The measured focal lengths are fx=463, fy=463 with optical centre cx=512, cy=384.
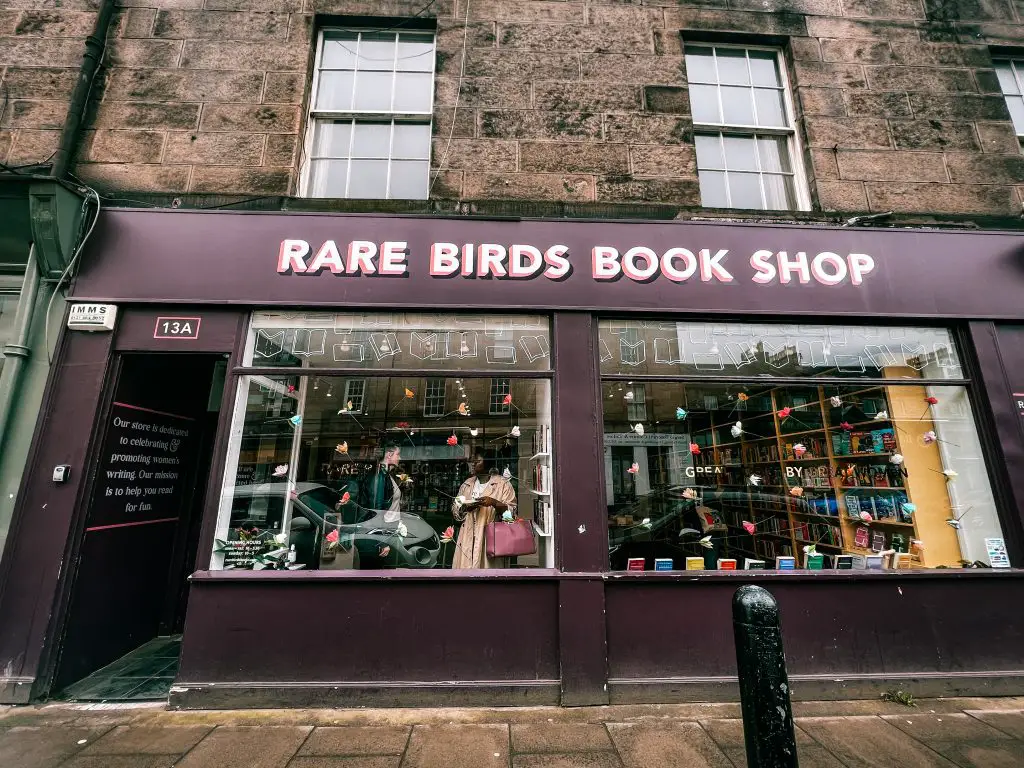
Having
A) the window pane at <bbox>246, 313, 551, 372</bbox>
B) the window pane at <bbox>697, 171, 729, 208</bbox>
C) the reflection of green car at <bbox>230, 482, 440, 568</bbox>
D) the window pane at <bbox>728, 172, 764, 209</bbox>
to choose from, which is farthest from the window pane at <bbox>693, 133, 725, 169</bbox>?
the reflection of green car at <bbox>230, 482, 440, 568</bbox>

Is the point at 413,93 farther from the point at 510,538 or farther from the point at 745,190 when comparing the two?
the point at 510,538

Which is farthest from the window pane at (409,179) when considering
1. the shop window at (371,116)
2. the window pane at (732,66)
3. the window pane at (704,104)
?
the window pane at (732,66)

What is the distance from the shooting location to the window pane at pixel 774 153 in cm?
527

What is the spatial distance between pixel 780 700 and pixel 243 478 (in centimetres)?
422

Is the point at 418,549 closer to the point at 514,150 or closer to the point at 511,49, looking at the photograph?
the point at 514,150

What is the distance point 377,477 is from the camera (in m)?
4.48

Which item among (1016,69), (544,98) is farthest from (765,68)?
(1016,69)

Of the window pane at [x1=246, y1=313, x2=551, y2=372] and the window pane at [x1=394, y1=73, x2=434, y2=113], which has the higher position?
the window pane at [x1=394, y1=73, x2=434, y2=113]

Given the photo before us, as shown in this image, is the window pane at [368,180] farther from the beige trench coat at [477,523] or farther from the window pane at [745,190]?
the window pane at [745,190]

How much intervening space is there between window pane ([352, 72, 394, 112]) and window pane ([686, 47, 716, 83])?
11.5ft

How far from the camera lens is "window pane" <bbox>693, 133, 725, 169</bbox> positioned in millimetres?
5250

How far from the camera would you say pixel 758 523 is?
14.6 ft

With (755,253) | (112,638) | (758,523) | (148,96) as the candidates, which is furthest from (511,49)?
(112,638)

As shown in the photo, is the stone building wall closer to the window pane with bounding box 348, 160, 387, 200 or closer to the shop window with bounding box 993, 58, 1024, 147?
the shop window with bounding box 993, 58, 1024, 147
